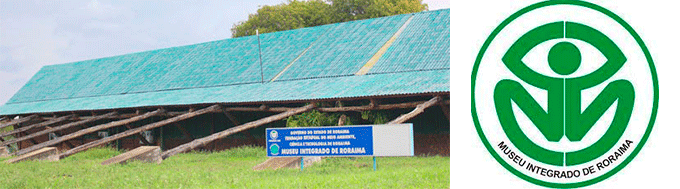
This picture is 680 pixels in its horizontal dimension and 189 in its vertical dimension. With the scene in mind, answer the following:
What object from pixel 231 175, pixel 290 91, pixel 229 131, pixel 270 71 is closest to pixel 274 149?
pixel 231 175

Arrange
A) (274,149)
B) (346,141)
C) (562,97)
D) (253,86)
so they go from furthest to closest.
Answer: (253,86), (274,149), (346,141), (562,97)

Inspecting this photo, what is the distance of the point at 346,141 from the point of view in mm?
→ 14742

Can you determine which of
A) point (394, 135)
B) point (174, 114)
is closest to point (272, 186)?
point (394, 135)

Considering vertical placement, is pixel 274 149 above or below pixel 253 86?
below

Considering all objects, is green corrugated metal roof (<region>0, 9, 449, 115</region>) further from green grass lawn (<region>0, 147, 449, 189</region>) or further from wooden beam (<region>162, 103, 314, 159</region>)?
green grass lawn (<region>0, 147, 449, 189</region>)

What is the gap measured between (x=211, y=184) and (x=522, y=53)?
8871 mm

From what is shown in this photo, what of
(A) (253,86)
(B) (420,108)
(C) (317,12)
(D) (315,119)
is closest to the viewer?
(B) (420,108)

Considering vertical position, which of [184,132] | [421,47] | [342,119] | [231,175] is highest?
[421,47]

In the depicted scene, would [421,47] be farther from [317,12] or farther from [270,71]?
[317,12]

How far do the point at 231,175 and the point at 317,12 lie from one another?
1647 inches

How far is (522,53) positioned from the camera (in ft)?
19.3

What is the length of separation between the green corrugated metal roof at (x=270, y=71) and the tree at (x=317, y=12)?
17977mm

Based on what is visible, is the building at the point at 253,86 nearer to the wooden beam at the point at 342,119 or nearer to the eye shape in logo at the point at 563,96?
the wooden beam at the point at 342,119

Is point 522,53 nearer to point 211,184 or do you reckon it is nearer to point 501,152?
point 501,152
